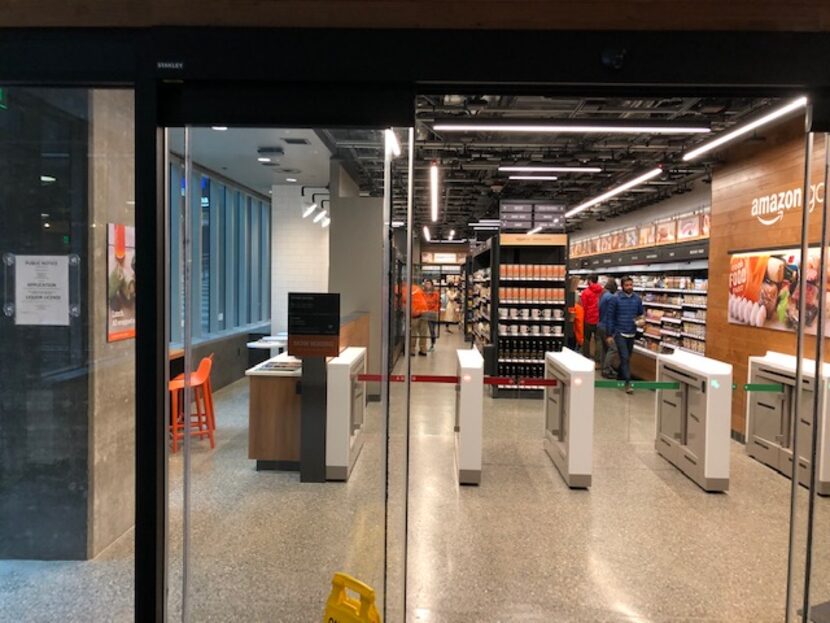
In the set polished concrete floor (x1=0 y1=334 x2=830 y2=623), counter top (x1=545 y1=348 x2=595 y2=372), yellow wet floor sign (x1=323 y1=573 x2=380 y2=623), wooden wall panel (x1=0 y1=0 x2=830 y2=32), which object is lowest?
polished concrete floor (x1=0 y1=334 x2=830 y2=623)

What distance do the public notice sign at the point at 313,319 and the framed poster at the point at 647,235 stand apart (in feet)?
37.3

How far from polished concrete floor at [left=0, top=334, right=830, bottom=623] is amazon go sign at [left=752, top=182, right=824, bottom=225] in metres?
2.63

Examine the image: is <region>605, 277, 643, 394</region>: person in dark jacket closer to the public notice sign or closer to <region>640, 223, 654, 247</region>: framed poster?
<region>640, 223, 654, 247</region>: framed poster

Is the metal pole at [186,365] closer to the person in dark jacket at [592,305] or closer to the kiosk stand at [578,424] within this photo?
the kiosk stand at [578,424]

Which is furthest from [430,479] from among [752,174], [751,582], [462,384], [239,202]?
[239,202]

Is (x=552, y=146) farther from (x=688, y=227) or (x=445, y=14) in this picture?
(x=445, y=14)

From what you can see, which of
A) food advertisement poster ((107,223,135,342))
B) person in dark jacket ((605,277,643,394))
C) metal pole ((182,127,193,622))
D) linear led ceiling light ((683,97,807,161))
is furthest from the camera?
person in dark jacket ((605,277,643,394))

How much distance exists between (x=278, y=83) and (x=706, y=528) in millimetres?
4082

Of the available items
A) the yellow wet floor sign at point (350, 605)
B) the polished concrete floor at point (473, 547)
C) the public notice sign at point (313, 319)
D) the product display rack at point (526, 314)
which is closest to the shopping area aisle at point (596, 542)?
the polished concrete floor at point (473, 547)

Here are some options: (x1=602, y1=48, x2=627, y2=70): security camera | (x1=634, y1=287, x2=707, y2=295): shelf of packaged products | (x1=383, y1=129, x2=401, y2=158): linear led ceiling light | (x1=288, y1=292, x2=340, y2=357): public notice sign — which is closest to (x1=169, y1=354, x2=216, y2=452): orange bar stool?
(x1=288, y1=292, x2=340, y2=357): public notice sign

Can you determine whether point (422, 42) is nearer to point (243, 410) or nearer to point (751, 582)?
point (751, 582)

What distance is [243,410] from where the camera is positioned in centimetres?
686

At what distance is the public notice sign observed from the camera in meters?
3.57

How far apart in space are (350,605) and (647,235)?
43.4ft
